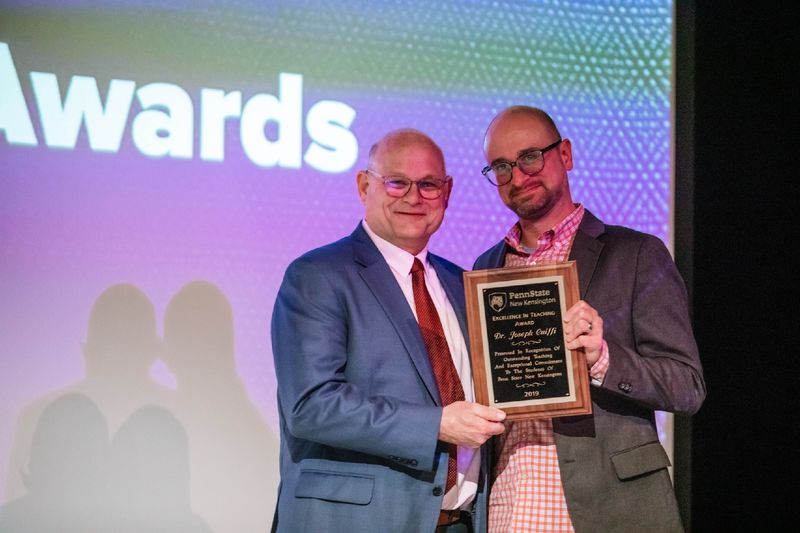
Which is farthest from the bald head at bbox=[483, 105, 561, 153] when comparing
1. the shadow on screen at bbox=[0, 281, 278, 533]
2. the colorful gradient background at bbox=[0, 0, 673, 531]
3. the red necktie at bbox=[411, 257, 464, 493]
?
the shadow on screen at bbox=[0, 281, 278, 533]

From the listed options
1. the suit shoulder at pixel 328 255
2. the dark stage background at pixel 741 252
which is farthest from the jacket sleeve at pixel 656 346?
the dark stage background at pixel 741 252

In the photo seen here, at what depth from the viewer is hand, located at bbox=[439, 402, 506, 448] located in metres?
2.27

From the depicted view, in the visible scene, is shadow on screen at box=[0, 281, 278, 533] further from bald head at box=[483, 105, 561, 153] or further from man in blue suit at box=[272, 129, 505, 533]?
bald head at box=[483, 105, 561, 153]

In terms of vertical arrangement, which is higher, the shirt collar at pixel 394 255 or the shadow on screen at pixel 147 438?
the shirt collar at pixel 394 255

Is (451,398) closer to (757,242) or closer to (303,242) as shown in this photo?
(303,242)

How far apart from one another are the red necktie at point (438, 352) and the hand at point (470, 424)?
16cm

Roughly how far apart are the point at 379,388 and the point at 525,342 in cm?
41

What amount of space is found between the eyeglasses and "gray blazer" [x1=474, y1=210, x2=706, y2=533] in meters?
0.48

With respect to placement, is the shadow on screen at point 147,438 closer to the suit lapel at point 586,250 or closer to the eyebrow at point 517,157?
the eyebrow at point 517,157

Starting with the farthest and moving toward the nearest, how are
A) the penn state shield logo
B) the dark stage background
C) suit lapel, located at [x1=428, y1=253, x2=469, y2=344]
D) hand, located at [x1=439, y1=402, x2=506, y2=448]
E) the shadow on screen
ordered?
1. the dark stage background
2. the shadow on screen
3. suit lapel, located at [x1=428, y1=253, x2=469, y2=344]
4. the penn state shield logo
5. hand, located at [x1=439, y1=402, x2=506, y2=448]

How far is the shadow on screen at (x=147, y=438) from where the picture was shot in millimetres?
3410

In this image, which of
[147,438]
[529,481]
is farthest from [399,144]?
[147,438]

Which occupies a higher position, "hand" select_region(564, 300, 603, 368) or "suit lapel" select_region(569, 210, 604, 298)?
"suit lapel" select_region(569, 210, 604, 298)

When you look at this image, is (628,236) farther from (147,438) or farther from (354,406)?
(147,438)
